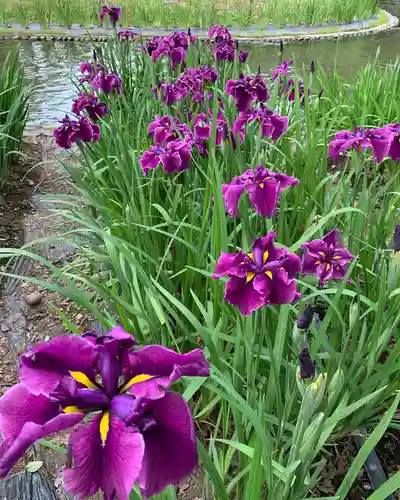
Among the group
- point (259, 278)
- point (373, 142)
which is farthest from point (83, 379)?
point (373, 142)

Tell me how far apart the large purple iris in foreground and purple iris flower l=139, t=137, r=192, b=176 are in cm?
108

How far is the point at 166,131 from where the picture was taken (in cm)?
191

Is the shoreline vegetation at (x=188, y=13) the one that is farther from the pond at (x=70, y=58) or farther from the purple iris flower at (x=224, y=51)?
the purple iris flower at (x=224, y=51)

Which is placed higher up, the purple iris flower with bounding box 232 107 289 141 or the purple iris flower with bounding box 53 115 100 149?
the purple iris flower with bounding box 232 107 289 141

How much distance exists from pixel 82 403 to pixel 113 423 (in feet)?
0.15

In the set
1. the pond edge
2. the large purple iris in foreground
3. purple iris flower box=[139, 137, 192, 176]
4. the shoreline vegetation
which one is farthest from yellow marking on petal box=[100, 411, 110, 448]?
the shoreline vegetation

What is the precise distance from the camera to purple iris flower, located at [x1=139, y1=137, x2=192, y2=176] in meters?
1.64

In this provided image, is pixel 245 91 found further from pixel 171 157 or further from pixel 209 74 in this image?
pixel 209 74

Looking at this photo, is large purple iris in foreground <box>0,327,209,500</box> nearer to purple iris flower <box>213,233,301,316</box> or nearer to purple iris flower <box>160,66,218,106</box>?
purple iris flower <box>213,233,301,316</box>

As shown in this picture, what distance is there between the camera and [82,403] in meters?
0.59

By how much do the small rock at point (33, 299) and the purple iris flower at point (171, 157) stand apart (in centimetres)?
101

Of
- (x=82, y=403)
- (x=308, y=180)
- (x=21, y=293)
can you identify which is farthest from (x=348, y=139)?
(x=21, y=293)

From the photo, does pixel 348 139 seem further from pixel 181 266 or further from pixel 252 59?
pixel 252 59

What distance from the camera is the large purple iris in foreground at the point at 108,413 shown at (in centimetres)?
55
